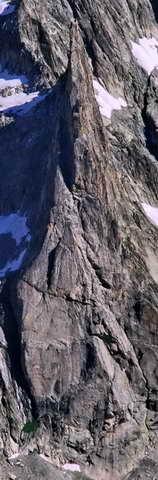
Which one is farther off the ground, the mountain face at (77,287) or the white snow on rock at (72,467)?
the mountain face at (77,287)

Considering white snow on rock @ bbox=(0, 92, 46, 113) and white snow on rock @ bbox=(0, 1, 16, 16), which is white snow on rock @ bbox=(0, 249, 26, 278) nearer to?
white snow on rock @ bbox=(0, 92, 46, 113)

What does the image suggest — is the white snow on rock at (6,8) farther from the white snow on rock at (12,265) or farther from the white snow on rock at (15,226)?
the white snow on rock at (12,265)

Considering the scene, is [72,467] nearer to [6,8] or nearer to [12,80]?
[12,80]

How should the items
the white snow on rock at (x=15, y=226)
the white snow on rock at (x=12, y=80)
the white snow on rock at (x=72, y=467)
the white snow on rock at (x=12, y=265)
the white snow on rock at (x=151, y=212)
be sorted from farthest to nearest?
1. the white snow on rock at (x=12, y=80)
2. the white snow on rock at (x=151, y=212)
3. the white snow on rock at (x=15, y=226)
4. the white snow on rock at (x=12, y=265)
5. the white snow on rock at (x=72, y=467)

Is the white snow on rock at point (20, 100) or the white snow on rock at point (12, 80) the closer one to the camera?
the white snow on rock at point (20, 100)

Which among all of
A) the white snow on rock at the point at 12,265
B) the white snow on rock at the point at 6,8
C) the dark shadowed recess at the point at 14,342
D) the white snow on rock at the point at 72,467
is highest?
the white snow on rock at the point at 6,8

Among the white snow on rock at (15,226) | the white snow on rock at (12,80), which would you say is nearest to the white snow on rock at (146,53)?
the white snow on rock at (12,80)
